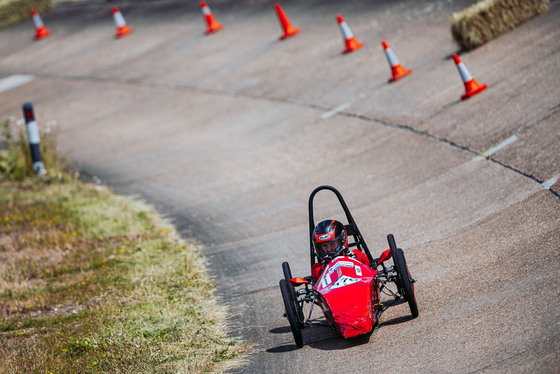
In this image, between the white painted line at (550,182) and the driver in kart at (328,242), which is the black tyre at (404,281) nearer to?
the driver in kart at (328,242)

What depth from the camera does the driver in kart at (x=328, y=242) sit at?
7160 millimetres

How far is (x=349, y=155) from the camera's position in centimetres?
1252

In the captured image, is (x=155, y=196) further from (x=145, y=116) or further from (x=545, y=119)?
(x=545, y=119)

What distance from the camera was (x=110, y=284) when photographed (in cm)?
935

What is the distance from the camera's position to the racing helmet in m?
7.15

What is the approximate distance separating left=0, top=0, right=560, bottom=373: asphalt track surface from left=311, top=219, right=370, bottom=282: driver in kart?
0.74 meters

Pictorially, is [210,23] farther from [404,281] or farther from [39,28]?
[404,281]

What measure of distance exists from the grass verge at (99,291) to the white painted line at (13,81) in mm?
10497

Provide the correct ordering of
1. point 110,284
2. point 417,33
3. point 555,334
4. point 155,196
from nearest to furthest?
point 555,334, point 110,284, point 155,196, point 417,33

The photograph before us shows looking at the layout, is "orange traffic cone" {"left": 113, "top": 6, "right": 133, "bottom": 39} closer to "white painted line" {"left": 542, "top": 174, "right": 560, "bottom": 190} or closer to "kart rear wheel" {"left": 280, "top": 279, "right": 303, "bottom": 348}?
"white painted line" {"left": 542, "top": 174, "right": 560, "bottom": 190}

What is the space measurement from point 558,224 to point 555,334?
2.39 m

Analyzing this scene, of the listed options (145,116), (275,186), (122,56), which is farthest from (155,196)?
(122,56)

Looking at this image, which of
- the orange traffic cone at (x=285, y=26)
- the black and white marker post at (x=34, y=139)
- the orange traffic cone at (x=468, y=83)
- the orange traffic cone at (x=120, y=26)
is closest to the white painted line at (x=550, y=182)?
the orange traffic cone at (x=468, y=83)

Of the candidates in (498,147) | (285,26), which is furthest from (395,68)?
(285,26)
